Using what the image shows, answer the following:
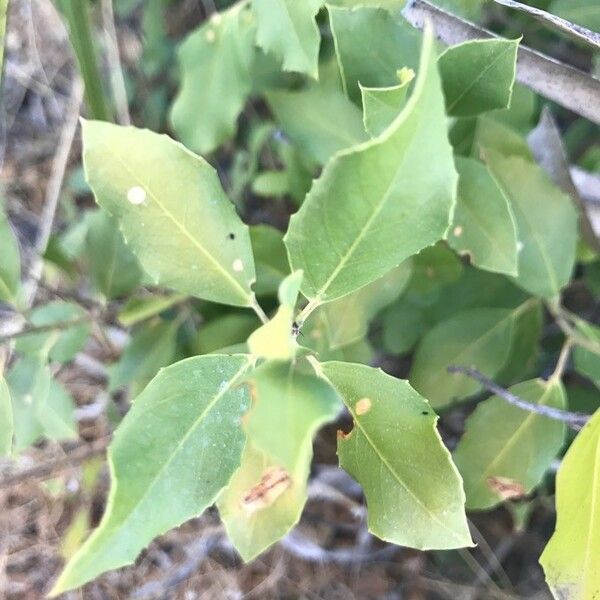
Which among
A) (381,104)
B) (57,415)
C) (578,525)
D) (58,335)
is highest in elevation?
(381,104)

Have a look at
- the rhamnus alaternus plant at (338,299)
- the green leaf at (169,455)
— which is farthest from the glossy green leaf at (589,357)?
the green leaf at (169,455)

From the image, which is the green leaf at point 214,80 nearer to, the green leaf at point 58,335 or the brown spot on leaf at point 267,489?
the green leaf at point 58,335

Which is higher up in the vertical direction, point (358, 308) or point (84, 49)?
point (84, 49)

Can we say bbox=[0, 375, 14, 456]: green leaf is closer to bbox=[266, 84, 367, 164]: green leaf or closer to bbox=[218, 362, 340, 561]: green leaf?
bbox=[218, 362, 340, 561]: green leaf

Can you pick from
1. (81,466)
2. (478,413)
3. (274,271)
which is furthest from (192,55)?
(81,466)

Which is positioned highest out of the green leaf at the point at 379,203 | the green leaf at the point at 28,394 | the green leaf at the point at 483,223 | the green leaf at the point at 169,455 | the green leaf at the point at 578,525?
the green leaf at the point at 379,203

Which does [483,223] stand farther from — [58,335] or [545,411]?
[58,335]

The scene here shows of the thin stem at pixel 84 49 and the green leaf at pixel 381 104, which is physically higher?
the green leaf at pixel 381 104

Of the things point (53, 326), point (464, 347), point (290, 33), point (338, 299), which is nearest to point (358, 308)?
point (338, 299)
